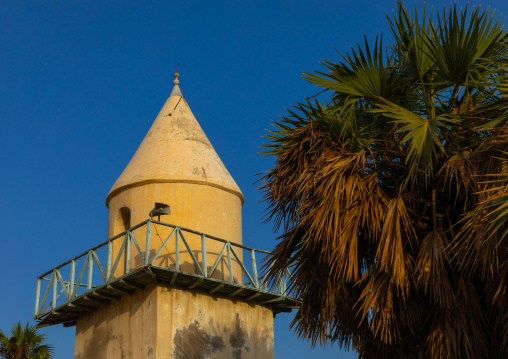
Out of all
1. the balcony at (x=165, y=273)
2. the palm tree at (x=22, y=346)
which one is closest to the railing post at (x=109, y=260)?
the balcony at (x=165, y=273)

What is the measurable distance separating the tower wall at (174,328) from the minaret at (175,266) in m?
0.02

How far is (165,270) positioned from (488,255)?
26.1 feet

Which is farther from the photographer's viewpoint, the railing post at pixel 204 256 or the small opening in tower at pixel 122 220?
the small opening in tower at pixel 122 220

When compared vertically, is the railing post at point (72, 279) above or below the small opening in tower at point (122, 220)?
below

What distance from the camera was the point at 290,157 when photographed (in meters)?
11.6

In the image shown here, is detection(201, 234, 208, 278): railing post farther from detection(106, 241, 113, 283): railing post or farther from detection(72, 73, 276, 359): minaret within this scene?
detection(106, 241, 113, 283): railing post

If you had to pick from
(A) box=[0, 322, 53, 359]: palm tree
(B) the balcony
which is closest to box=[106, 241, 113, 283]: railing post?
(B) the balcony

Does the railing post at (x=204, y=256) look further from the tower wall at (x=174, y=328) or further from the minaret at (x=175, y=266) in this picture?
the tower wall at (x=174, y=328)

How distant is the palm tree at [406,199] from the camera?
377 inches

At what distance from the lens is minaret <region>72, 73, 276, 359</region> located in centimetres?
1599

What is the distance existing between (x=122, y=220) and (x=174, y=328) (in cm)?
377

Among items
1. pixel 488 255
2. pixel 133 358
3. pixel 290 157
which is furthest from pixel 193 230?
pixel 488 255

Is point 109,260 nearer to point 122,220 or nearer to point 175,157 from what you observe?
point 122,220

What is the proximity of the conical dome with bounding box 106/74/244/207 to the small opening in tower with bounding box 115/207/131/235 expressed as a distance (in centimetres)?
49
